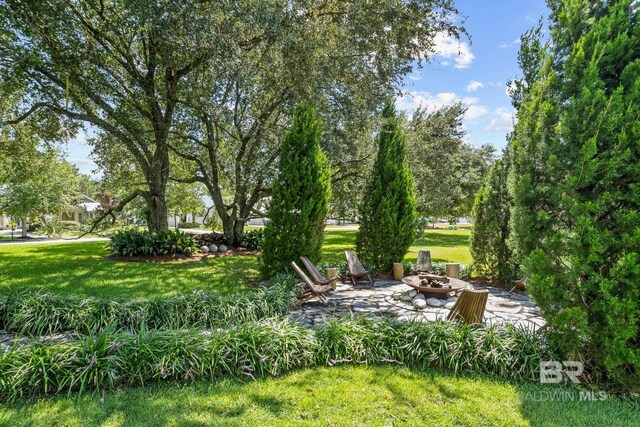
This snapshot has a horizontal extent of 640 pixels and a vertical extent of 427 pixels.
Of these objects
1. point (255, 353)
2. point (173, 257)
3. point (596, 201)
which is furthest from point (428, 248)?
point (255, 353)

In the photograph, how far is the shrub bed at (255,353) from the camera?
10.4 feet

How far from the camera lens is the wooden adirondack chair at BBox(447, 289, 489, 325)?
14.2 ft

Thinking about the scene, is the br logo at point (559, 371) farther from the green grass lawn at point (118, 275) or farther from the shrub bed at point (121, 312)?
the green grass lawn at point (118, 275)

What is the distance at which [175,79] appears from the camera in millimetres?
10008

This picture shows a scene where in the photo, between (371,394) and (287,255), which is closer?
(371,394)

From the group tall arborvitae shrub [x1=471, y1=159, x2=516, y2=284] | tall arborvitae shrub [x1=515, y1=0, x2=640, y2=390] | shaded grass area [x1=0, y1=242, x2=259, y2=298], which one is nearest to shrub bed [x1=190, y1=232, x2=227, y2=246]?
shaded grass area [x1=0, y1=242, x2=259, y2=298]

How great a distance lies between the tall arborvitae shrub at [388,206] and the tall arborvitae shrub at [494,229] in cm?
170

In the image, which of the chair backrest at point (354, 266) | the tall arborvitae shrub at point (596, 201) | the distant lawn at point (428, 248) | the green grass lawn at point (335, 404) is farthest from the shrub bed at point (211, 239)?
the tall arborvitae shrub at point (596, 201)

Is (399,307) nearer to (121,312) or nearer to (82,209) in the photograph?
(121,312)

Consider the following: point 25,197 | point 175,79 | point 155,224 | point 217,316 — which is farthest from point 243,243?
point 25,197

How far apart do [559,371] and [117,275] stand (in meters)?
9.37

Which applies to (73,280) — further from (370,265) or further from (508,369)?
(508,369)

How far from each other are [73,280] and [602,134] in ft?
33.0

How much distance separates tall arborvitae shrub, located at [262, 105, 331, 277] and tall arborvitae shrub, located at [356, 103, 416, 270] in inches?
71.2
